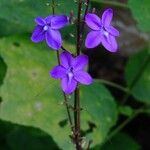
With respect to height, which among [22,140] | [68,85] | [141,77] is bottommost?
[22,140]

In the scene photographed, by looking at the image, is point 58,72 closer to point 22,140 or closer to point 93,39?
point 93,39

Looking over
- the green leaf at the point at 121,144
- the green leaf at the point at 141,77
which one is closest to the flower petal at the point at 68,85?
the green leaf at the point at 141,77

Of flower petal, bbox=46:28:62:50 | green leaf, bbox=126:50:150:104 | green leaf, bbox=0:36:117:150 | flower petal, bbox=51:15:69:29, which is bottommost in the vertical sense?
green leaf, bbox=126:50:150:104

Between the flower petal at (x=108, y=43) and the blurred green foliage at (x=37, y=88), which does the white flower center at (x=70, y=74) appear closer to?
the flower petal at (x=108, y=43)

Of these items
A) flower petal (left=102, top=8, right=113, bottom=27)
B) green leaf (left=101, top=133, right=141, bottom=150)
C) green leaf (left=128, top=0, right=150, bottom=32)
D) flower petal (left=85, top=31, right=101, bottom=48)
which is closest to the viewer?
flower petal (left=85, top=31, right=101, bottom=48)

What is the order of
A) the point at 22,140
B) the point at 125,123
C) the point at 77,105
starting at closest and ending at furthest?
the point at 77,105, the point at 125,123, the point at 22,140

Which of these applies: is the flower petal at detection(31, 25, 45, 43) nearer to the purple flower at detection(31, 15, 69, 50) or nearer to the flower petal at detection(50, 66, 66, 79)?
the purple flower at detection(31, 15, 69, 50)

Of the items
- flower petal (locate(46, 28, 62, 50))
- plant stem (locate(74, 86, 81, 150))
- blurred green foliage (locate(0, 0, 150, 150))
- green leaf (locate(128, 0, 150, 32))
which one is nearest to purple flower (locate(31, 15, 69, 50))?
flower petal (locate(46, 28, 62, 50))

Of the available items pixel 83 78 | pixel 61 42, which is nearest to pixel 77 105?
pixel 83 78
